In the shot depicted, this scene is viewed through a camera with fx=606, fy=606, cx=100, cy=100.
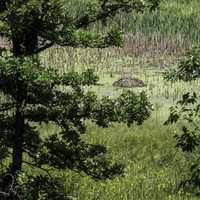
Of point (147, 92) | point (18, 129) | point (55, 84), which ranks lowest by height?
point (147, 92)

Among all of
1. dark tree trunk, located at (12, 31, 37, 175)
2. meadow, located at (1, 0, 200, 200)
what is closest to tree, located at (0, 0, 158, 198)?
dark tree trunk, located at (12, 31, 37, 175)

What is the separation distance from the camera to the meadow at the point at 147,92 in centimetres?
1739

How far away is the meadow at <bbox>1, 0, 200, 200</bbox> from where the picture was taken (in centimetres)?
1739

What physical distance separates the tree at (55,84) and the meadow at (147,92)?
58 cm

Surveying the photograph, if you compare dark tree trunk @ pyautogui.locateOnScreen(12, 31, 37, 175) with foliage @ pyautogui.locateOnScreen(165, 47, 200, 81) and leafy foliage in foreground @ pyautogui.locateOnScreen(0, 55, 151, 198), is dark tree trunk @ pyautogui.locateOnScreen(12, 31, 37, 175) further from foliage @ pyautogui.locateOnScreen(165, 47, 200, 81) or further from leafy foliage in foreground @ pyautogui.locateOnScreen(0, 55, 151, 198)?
foliage @ pyautogui.locateOnScreen(165, 47, 200, 81)

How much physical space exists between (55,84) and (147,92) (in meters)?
18.8

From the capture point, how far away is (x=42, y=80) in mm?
9305

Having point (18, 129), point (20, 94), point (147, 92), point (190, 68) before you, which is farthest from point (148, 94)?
point (190, 68)

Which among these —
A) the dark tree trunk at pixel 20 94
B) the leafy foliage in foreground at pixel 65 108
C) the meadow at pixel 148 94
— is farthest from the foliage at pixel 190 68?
the dark tree trunk at pixel 20 94

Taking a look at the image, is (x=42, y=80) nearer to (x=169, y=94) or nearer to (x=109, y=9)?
(x=109, y=9)

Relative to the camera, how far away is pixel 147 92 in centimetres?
2919

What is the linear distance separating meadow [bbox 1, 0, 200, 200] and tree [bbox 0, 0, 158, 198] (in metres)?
0.58

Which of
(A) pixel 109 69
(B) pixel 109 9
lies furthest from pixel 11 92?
(A) pixel 109 69

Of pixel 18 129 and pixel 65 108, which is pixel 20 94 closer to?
pixel 18 129
